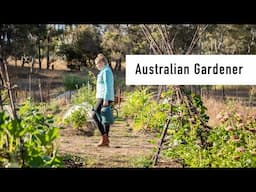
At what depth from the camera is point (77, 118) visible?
644cm

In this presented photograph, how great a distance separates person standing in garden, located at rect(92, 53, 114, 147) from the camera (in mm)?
6387

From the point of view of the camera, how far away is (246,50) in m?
6.38

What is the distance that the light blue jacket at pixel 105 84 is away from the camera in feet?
20.9

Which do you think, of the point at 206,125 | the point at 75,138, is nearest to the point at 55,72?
the point at 75,138

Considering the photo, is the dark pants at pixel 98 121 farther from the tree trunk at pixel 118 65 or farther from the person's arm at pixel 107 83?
the tree trunk at pixel 118 65

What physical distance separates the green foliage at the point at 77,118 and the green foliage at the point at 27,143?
0.26 m

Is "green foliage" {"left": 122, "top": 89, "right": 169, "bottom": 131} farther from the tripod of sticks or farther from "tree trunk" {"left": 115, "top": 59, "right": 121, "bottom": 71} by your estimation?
"tree trunk" {"left": 115, "top": 59, "right": 121, "bottom": 71}

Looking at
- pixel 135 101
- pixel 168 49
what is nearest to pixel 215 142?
pixel 135 101

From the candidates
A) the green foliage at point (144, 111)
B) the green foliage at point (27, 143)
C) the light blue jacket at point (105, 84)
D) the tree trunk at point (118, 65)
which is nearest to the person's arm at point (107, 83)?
the light blue jacket at point (105, 84)

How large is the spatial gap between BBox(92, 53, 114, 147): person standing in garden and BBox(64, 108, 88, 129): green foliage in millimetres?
176

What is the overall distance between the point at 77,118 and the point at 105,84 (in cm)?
45

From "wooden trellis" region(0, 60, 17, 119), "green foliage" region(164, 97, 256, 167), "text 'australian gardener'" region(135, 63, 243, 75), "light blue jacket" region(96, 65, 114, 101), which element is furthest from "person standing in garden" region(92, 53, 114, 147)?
"wooden trellis" region(0, 60, 17, 119)
